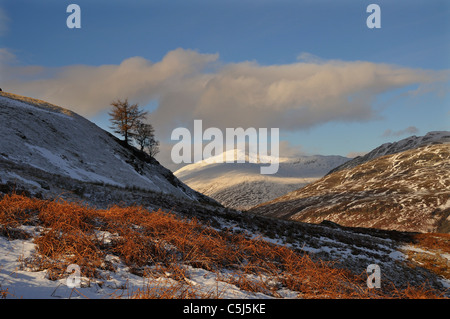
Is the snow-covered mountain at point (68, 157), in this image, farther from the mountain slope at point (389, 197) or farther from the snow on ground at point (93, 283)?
the mountain slope at point (389, 197)

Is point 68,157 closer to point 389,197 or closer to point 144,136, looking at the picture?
point 144,136

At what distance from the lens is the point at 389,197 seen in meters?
100

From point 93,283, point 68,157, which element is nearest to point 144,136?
point 68,157

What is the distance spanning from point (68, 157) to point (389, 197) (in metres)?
95.6

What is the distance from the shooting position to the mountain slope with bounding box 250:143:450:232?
8350 centimetres

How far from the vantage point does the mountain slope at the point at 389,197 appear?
83500mm

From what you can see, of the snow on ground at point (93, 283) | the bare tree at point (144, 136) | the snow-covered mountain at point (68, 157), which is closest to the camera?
the snow on ground at point (93, 283)

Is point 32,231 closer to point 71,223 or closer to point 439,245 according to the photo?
point 71,223

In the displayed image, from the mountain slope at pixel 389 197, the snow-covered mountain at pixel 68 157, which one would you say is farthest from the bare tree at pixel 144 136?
the mountain slope at pixel 389 197

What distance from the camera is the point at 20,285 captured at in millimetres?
5207

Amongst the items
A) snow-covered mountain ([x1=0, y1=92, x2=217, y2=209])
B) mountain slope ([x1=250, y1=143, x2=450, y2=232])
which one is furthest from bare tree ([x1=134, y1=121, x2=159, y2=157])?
mountain slope ([x1=250, y1=143, x2=450, y2=232])

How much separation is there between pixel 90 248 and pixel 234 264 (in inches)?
135

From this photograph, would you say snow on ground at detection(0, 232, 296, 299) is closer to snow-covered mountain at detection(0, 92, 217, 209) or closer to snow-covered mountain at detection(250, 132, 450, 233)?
snow-covered mountain at detection(0, 92, 217, 209)
